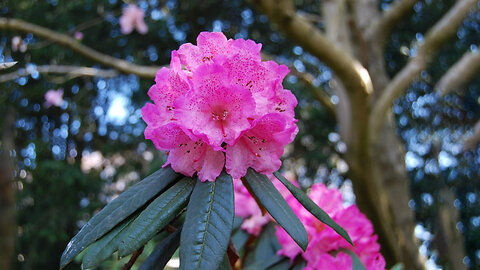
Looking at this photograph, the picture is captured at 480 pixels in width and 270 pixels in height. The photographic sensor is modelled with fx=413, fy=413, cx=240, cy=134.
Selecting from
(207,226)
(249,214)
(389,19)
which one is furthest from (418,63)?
(207,226)

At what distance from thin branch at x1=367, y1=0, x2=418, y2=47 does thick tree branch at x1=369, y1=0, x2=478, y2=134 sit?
462 millimetres

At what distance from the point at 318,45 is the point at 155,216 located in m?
1.70

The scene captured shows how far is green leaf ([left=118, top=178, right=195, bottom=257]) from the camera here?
0.48 m

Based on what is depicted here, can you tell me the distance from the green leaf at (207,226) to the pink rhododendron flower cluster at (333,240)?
0.31m

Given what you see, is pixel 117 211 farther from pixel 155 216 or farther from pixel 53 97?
pixel 53 97

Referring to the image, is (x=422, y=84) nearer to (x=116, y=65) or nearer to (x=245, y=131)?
(x=116, y=65)

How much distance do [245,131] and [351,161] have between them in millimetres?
1949

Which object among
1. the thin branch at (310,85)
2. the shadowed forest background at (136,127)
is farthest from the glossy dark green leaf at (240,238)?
the shadowed forest background at (136,127)

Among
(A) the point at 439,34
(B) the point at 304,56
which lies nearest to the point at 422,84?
(B) the point at 304,56

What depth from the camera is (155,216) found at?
1.69 feet

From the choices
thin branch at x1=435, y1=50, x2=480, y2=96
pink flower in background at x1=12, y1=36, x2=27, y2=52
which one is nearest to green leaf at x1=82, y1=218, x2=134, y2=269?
thin branch at x1=435, y1=50, x2=480, y2=96

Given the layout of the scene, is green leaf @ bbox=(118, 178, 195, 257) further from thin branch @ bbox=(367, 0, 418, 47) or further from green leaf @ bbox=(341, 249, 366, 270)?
thin branch @ bbox=(367, 0, 418, 47)

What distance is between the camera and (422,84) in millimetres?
6262

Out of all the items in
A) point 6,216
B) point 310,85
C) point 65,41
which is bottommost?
point 6,216
